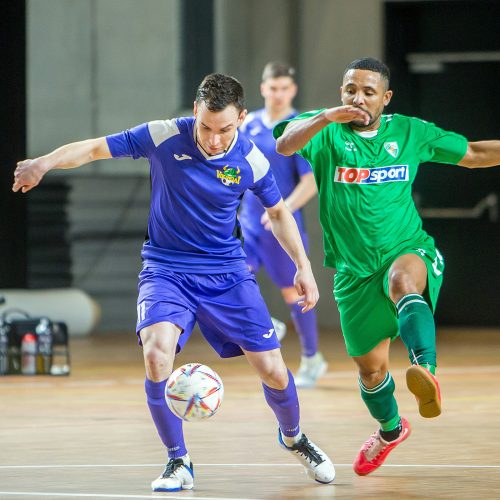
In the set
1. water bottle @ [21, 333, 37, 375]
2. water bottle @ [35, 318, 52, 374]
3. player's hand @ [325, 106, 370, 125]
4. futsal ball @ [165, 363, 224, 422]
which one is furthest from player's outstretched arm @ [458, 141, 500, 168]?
water bottle @ [21, 333, 37, 375]

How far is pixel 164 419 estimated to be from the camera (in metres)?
5.22

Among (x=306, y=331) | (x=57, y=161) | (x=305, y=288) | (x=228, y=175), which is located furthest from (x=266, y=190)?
(x=306, y=331)

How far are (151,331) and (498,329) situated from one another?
363 inches

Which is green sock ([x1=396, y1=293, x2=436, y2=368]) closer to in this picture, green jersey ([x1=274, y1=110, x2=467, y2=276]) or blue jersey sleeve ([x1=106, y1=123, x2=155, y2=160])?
green jersey ([x1=274, y1=110, x2=467, y2=276])

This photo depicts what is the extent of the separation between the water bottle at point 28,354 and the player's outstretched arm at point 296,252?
483 cm

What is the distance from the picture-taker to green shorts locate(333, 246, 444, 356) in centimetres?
555

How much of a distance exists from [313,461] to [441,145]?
4.93ft

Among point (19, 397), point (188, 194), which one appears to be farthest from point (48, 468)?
point (19, 397)

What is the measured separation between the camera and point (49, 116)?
1362 centimetres

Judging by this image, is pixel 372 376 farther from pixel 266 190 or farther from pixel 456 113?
pixel 456 113

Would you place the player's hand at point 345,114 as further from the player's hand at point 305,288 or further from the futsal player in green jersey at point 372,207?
the player's hand at point 305,288

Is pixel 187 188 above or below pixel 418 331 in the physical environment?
above

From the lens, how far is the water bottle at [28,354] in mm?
9977

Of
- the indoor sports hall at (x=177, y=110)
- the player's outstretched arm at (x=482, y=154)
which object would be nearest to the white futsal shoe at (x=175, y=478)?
the player's outstretched arm at (x=482, y=154)
